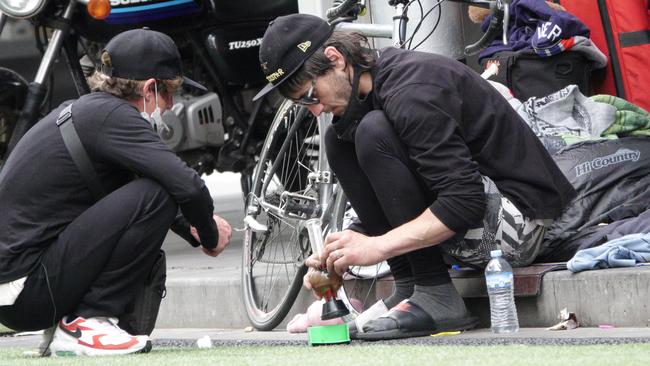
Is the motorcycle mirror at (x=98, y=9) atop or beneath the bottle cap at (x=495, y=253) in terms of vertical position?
atop

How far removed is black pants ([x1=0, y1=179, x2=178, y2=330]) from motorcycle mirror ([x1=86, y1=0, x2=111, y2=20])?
304 centimetres

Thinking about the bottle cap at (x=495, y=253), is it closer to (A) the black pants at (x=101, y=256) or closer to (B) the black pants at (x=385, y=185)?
(B) the black pants at (x=385, y=185)

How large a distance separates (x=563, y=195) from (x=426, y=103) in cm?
62

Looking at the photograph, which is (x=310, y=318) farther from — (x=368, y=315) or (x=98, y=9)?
(x=98, y=9)

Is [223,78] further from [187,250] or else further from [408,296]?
[408,296]

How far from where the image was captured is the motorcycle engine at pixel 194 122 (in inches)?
304

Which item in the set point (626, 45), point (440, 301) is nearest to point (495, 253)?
point (440, 301)

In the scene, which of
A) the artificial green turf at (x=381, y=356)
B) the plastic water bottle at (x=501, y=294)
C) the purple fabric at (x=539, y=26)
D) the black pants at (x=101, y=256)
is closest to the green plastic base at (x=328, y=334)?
the artificial green turf at (x=381, y=356)

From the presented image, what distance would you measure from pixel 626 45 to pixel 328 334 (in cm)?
213

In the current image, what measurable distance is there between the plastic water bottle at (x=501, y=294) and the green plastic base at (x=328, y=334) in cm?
48

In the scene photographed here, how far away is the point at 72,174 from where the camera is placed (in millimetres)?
4434

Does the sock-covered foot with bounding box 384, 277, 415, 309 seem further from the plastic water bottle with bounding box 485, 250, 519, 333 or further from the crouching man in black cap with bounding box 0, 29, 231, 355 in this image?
the crouching man in black cap with bounding box 0, 29, 231, 355

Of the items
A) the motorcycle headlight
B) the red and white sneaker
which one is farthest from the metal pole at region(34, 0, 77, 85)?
the red and white sneaker

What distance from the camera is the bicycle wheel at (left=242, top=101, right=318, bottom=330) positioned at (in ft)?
Result: 17.9
